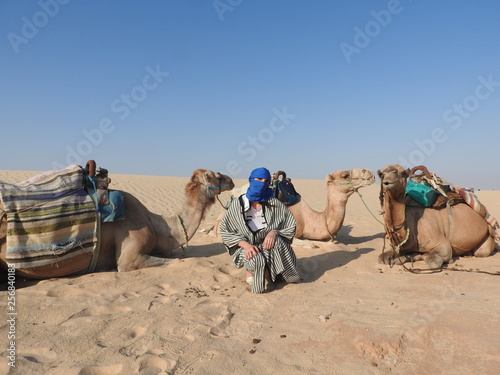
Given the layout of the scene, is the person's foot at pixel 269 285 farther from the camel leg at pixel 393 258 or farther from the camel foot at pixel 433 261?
the camel foot at pixel 433 261

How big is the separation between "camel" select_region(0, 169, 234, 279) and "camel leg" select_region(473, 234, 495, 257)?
3998 millimetres

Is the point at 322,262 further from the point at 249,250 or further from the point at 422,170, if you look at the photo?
the point at 422,170

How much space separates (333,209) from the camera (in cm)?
684

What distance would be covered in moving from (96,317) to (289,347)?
1.69m

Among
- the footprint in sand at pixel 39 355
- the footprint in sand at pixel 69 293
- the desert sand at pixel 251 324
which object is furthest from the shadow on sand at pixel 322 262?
the footprint in sand at pixel 39 355

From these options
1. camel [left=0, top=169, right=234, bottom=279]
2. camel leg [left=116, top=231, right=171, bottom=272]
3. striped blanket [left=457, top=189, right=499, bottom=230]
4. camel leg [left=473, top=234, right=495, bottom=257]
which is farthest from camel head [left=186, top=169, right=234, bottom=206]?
camel leg [left=473, top=234, right=495, bottom=257]

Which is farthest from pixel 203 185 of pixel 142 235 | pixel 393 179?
pixel 393 179

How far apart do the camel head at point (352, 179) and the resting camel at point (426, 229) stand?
45.9 inches

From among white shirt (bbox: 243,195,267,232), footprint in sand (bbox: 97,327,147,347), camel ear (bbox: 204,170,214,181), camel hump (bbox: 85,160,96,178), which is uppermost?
camel hump (bbox: 85,160,96,178)

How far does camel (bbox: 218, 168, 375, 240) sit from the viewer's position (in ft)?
21.7

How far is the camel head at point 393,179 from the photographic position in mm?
4656

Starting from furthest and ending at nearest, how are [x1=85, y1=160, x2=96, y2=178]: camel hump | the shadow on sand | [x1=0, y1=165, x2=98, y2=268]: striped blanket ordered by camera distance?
the shadow on sand < [x1=85, y1=160, x2=96, y2=178]: camel hump < [x1=0, y1=165, x2=98, y2=268]: striped blanket

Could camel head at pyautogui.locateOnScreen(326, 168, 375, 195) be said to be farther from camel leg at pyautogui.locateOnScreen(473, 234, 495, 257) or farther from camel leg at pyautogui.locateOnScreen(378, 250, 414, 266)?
camel leg at pyautogui.locateOnScreen(473, 234, 495, 257)

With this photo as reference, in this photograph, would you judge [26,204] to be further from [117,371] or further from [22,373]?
[117,371]
